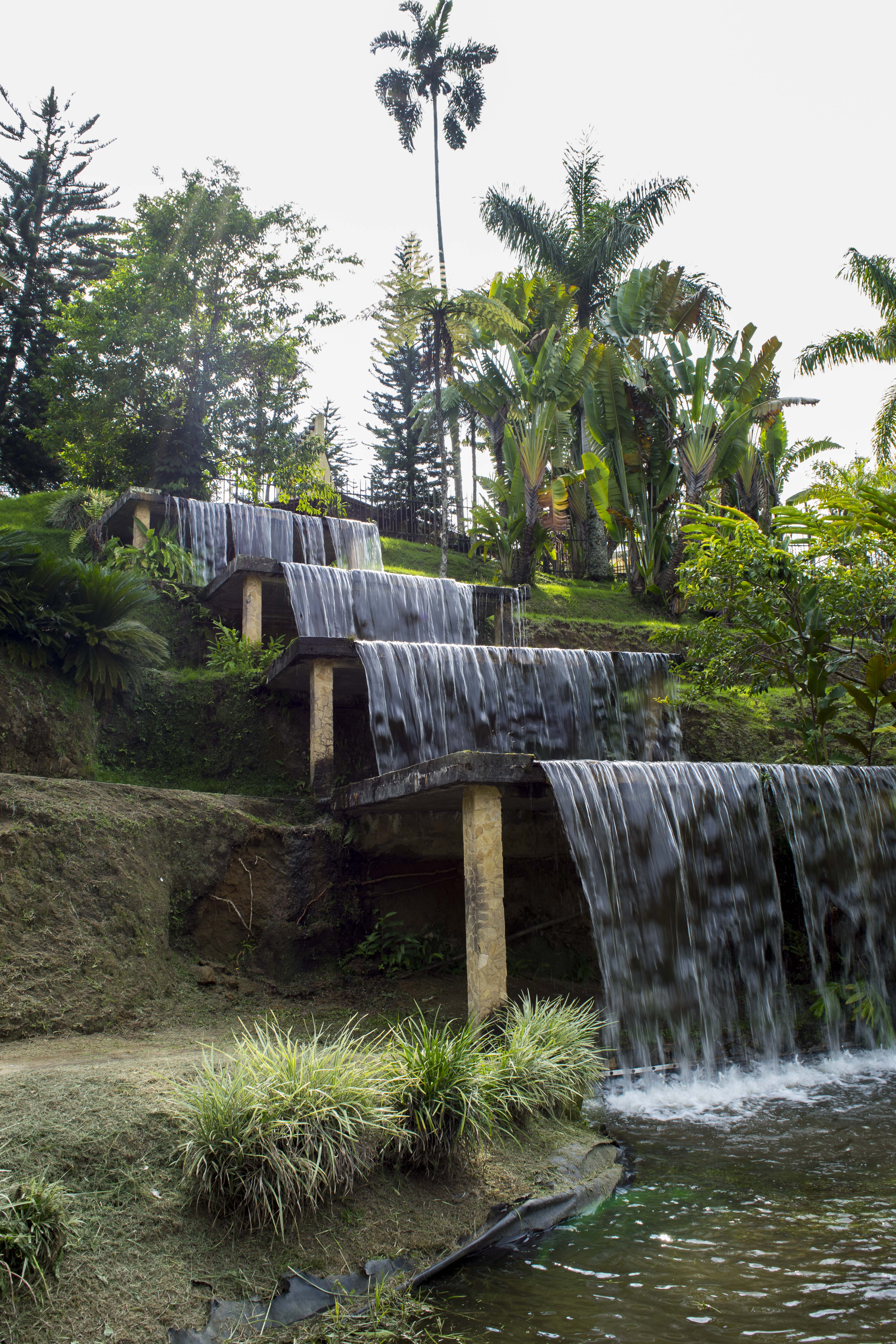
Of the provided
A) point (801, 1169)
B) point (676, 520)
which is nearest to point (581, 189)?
point (676, 520)

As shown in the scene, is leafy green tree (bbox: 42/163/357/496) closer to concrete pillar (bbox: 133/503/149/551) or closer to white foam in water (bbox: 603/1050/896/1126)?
concrete pillar (bbox: 133/503/149/551)

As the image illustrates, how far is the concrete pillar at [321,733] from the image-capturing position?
10.2 metres

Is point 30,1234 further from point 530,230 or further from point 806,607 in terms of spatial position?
point 530,230

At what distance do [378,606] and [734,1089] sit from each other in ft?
25.6

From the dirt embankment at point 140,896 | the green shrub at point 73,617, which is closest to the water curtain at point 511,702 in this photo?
the dirt embankment at point 140,896

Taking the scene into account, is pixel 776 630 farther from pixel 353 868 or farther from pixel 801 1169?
pixel 801 1169

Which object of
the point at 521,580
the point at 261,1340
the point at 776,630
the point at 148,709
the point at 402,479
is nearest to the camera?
the point at 261,1340

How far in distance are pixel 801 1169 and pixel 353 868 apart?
18.2 feet

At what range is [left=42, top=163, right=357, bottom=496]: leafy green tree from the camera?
21.2 m

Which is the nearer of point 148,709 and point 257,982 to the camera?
point 257,982

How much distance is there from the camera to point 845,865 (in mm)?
9039

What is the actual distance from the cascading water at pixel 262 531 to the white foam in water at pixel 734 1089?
11243 mm

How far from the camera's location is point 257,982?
8.73 metres

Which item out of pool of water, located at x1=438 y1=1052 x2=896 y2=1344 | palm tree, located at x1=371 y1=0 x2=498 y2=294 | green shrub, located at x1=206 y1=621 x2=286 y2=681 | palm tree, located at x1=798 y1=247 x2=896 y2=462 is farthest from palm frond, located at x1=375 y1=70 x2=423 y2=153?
pool of water, located at x1=438 y1=1052 x2=896 y2=1344
